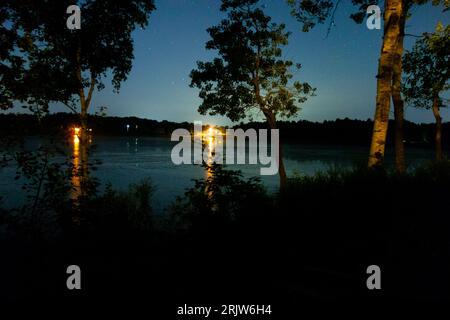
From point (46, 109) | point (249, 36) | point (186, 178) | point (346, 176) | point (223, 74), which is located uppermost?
point (249, 36)

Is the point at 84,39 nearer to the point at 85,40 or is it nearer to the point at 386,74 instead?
the point at 85,40

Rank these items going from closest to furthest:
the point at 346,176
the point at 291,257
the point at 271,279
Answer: the point at 271,279 → the point at 291,257 → the point at 346,176

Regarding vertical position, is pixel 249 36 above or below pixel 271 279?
above

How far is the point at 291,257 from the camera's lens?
532 cm

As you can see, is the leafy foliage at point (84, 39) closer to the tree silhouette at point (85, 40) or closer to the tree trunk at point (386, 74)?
the tree silhouette at point (85, 40)

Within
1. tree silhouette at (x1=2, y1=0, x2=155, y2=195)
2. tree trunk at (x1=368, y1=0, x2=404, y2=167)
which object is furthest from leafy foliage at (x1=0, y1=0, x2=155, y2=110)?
tree trunk at (x1=368, y1=0, x2=404, y2=167)

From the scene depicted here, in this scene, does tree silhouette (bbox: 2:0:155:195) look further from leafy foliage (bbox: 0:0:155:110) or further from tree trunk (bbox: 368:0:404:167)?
tree trunk (bbox: 368:0:404:167)

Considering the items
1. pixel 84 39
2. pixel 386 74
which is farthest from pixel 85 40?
pixel 386 74

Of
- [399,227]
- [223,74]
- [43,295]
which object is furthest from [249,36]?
[43,295]

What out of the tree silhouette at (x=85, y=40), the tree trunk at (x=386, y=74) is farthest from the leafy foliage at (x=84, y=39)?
the tree trunk at (x=386, y=74)

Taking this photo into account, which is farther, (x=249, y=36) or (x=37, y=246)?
(x=249, y=36)
